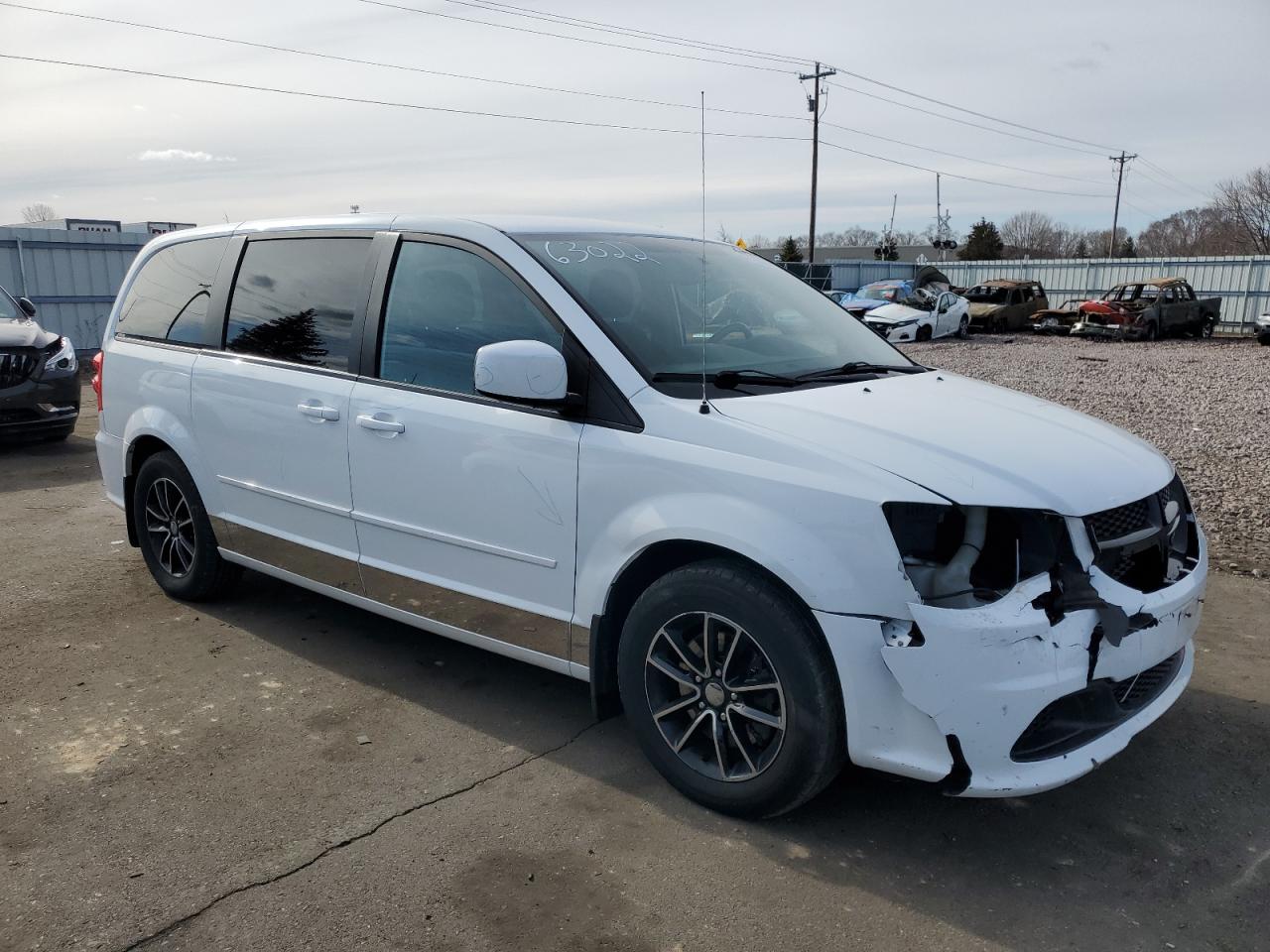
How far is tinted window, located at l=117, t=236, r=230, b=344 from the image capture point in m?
4.95

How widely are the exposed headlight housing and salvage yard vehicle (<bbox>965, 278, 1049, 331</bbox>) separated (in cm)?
2382

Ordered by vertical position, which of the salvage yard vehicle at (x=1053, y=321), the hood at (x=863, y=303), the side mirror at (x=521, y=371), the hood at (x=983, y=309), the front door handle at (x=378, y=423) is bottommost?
the salvage yard vehicle at (x=1053, y=321)

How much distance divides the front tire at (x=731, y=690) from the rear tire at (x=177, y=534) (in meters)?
2.65

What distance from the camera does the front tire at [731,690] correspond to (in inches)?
115

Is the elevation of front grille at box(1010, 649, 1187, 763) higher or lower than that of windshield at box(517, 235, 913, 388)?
lower

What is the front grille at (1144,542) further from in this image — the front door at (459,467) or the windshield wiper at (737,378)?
the front door at (459,467)

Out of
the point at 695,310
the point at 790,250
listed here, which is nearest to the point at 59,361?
the point at 695,310

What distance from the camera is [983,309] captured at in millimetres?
28375

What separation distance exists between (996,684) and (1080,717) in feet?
1.33

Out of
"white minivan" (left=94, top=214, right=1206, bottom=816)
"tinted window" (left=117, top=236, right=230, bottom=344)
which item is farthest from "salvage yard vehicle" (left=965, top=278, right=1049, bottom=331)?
"tinted window" (left=117, top=236, right=230, bottom=344)

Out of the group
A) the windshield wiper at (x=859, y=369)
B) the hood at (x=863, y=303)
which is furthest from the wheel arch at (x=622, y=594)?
the hood at (x=863, y=303)

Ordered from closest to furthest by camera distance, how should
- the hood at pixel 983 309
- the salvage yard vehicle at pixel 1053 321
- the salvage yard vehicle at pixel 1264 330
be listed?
the salvage yard vehicle at pixel 1264 330 → the salvage yard vehicle at pixel 1053 321 → the hood at pixel 983 309

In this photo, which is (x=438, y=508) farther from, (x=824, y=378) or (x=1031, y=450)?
(x=1031, y=450)

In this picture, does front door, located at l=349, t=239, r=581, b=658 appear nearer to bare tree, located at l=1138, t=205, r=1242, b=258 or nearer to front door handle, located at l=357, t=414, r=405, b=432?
front door handle, located at l=357, t=414, r=405, b=432
